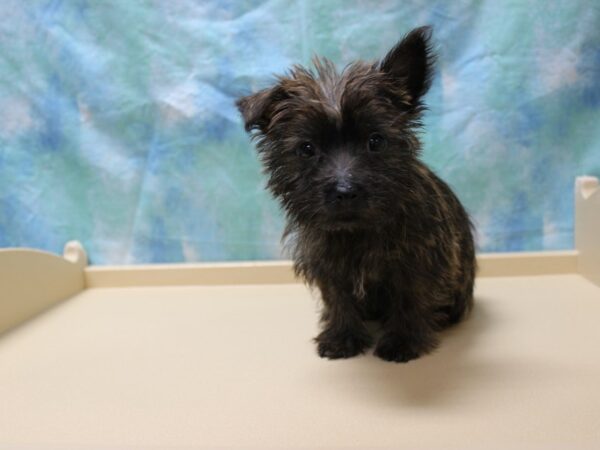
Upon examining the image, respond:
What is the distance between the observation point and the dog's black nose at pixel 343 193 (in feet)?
5.41

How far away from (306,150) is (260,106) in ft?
0.63

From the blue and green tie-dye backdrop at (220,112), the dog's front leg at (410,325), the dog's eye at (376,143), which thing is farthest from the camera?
the blue and green tie-dye backdrop at (220,112)

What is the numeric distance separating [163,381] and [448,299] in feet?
3.41

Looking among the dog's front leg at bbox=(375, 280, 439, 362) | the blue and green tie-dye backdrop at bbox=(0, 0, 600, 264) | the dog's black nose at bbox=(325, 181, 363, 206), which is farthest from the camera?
the blue and green tie-dye backdrop at bbox=(0, 0, 600, 264)

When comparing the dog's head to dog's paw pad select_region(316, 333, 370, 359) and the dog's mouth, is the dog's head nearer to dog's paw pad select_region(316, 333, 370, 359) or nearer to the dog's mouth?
the dog's mouth

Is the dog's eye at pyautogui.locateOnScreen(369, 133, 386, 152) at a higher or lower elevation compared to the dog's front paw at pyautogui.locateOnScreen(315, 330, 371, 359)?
higher

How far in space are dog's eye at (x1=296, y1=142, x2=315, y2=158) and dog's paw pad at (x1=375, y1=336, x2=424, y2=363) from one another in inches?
28.3

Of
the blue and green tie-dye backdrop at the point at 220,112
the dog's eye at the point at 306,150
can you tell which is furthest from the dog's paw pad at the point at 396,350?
the blue and green tie-dye backdrop at the point at 220,112

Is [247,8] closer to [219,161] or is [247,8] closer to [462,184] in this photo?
[219,161]

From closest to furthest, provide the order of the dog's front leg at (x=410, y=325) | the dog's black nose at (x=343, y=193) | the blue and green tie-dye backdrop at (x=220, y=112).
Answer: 1. the dog's black nose at (x=343, y=193)
2. the dog's front leg at (x=410, y=325)
3. the blue and green tie-dye backdrop at (x=220, y=112)

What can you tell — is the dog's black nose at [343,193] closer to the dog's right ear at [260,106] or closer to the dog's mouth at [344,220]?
the dog's mouth at [344,220]

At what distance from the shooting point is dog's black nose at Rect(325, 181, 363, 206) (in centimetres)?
165

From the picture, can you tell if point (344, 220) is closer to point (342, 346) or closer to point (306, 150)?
point (306, 150)

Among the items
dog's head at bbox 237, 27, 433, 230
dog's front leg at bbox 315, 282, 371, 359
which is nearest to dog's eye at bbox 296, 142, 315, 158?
dog's head at bbox 237, 27, 433, 230
